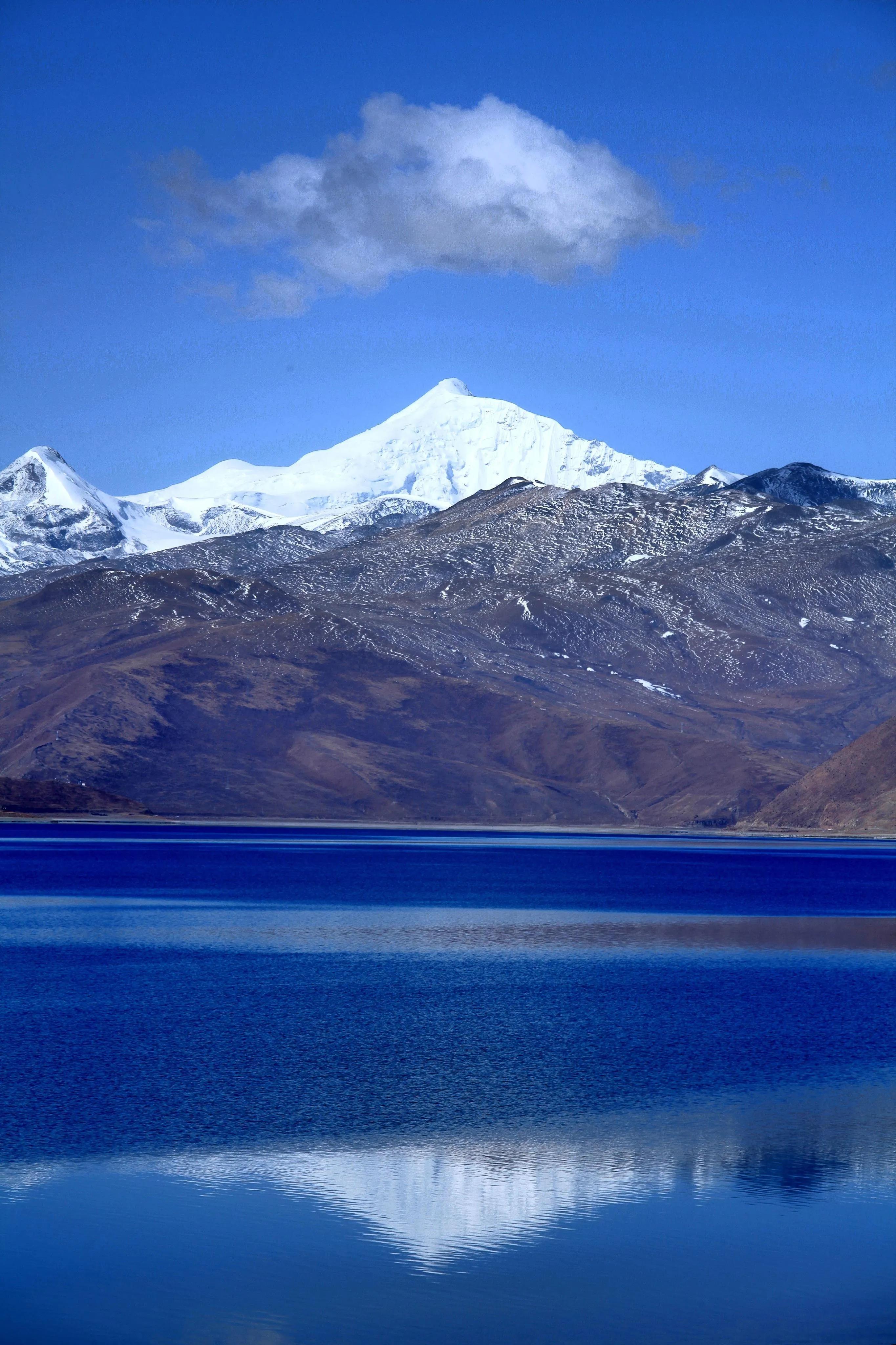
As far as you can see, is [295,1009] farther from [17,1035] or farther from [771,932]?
[771,932]

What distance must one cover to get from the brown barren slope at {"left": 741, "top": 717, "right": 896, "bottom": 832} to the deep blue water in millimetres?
130518

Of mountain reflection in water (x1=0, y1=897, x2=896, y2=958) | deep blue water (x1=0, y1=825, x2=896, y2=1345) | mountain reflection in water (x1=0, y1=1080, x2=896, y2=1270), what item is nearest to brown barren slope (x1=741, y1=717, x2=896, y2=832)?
mountain reflection in water (x1=0, y1=897, x2=896, y2=958)

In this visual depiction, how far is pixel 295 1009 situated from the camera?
41.1 m

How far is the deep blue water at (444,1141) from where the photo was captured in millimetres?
17922

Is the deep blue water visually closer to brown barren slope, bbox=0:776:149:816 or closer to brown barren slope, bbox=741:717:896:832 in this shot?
brown barren slope, bbox=741:717:896:832

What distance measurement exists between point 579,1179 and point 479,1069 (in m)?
9.23

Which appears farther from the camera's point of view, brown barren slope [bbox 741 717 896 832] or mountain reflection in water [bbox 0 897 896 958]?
brown barren slope [bbox 741 717 896 832]

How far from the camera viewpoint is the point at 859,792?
19125 cm

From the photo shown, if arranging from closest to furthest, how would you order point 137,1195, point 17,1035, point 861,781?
point 137,1195
point 17,1035
point 861,781

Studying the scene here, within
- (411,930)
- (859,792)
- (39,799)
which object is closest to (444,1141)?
(411,930)

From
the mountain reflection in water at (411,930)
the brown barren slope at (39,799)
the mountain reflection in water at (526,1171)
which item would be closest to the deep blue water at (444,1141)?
the mountain reflection in water at (526,1171)

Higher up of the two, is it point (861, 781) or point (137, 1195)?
point (861, 781)

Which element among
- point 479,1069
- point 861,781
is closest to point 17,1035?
point 479,1069

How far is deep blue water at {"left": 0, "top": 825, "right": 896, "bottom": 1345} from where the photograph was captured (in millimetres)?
17922
